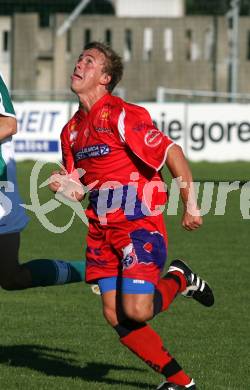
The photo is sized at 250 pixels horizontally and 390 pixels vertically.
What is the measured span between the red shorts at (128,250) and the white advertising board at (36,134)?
21785 millimetres

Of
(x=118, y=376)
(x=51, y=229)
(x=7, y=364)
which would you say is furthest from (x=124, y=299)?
(x=51, y=229)

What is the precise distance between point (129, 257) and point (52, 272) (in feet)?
5.12

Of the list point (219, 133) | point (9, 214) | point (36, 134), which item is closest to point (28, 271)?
point (9, 214)

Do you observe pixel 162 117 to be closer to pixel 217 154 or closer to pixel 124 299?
pixel 217 154

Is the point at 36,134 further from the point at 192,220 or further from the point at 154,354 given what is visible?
the point at 192,220

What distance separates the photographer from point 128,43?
5869 cm

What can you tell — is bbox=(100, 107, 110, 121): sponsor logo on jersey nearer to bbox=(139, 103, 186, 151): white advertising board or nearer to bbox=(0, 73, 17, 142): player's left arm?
bbox=(0, 73, 17, 142): player's left arm

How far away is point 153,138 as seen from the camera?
6461 millimetres

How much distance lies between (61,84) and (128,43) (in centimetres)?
397

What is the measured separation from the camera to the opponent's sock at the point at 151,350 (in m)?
6.52

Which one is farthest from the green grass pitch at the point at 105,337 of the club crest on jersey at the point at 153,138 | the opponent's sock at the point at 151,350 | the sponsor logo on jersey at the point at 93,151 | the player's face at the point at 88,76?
the player's face at the point at 88,76

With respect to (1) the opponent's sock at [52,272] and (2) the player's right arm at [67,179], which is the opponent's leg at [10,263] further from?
(2) the player's right arm at [67,179]

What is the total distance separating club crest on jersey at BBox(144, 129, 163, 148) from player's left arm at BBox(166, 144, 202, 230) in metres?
→ 0.09

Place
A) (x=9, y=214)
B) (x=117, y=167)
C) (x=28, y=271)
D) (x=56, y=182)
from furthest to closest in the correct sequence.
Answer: (x=28, y=271), (x=9, y=214), (x=56, y=182), (x=117, y=167)
